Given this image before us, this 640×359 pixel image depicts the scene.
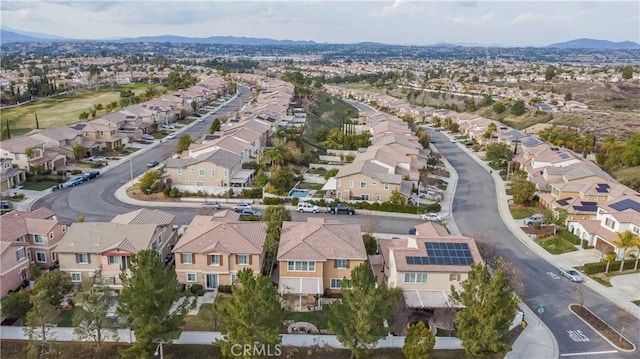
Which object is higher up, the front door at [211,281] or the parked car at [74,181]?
the parked car at [74,181]

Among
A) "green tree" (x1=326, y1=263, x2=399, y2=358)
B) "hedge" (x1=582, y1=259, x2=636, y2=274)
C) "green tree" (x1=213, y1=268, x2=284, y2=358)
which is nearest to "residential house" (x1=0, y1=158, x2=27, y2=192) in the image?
"green tree" (x1=213, y1=268, x2=284, y2=358)

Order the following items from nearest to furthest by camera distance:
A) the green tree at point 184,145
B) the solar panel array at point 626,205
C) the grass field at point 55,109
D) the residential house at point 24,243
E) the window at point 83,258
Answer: the residential house at point 24,243 → the window at point 83,258 → the solar panel array at point 626,205 → the green tree at point 184,145 → the grass field at point 55,109

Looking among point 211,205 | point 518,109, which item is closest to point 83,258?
point 211,205

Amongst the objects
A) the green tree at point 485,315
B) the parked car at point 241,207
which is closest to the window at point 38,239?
the parked car at point 241,207

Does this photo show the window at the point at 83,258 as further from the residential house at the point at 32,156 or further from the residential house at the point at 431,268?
the residential house at the point at 32,156

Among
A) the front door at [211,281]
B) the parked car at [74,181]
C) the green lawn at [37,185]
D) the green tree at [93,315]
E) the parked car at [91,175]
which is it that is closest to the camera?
the green tree at [93,315]

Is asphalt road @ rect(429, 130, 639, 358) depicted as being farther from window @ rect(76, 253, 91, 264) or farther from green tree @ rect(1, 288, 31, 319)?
green tree @ rect(1, 288, 31, 319)

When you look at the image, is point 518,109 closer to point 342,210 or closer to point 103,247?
point 342,210
